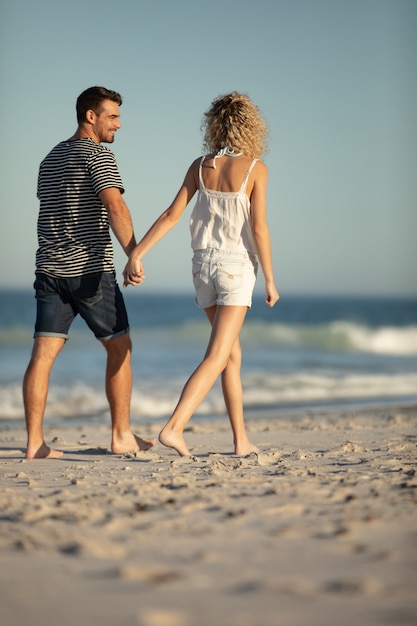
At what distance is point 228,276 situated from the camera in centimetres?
413

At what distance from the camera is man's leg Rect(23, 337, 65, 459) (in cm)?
441

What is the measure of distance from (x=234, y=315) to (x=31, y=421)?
136 cm

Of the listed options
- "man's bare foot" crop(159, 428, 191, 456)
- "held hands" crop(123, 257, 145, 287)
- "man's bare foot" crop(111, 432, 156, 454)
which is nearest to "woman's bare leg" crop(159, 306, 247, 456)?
"man's bare foot" crop(159, 428, 191, 456)

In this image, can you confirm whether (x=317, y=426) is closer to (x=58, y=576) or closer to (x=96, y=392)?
(x=96, y=392)

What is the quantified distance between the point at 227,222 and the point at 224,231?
51mm

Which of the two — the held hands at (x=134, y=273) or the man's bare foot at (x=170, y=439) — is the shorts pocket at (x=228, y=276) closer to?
the held hands at (x=134, y=273)

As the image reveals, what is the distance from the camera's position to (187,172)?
4.34 meters

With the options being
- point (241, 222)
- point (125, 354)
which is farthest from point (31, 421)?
point (241, 222)

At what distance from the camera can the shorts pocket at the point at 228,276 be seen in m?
4.13

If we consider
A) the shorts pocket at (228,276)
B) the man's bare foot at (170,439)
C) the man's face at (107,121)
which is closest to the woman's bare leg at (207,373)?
the man's bare foot at (170,439)

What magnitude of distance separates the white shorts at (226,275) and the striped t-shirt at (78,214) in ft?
2.00

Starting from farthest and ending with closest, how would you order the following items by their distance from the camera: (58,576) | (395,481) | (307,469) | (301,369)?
(301,369), (307,469), (395,481), (58,576)

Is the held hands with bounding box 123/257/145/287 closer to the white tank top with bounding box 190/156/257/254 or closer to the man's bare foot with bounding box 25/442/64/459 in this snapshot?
the white tank top with bounding box 190/156/257/254

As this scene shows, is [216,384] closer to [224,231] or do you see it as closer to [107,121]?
[107,121]
